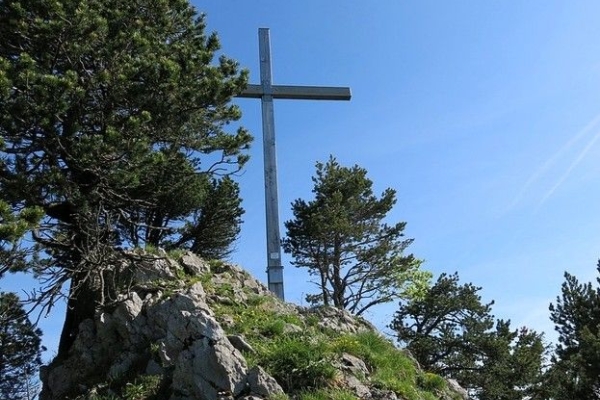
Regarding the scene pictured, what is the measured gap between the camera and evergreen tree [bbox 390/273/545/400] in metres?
20.5

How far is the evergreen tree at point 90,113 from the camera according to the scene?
965 centimetres

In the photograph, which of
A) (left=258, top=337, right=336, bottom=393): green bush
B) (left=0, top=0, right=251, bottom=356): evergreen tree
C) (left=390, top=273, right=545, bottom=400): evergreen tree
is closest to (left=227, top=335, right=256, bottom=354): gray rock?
(left=258, top=337, right=336, bottom=393): green bush

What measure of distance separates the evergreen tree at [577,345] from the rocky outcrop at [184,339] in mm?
10602

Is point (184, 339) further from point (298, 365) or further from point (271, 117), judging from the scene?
point (271, 117)

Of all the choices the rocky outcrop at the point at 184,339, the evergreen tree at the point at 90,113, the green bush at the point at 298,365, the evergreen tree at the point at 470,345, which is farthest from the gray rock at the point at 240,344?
the evergreen tree at the point at 470,345

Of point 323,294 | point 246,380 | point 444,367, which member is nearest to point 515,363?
point 444,367

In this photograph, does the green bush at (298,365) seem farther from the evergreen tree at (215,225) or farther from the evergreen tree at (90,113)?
the evergreen tree at (215,225)

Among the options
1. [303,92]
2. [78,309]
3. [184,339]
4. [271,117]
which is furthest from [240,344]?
[303,92]

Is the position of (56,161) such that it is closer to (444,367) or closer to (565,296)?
(444,367)

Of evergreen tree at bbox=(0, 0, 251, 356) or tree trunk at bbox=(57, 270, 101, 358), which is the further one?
tree trunk at bbox=(57, 270, 101, 358)

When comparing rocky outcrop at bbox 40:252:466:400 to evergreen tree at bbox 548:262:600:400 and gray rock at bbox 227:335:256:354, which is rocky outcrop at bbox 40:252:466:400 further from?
evergreen tree at bbox 548:262:600:400

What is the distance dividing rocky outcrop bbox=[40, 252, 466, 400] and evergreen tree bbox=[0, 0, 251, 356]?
85 cm

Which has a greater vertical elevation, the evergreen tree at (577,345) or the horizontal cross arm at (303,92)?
the horizontal cross arm at (303,92)

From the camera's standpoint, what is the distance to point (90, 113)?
10922 millimetres
